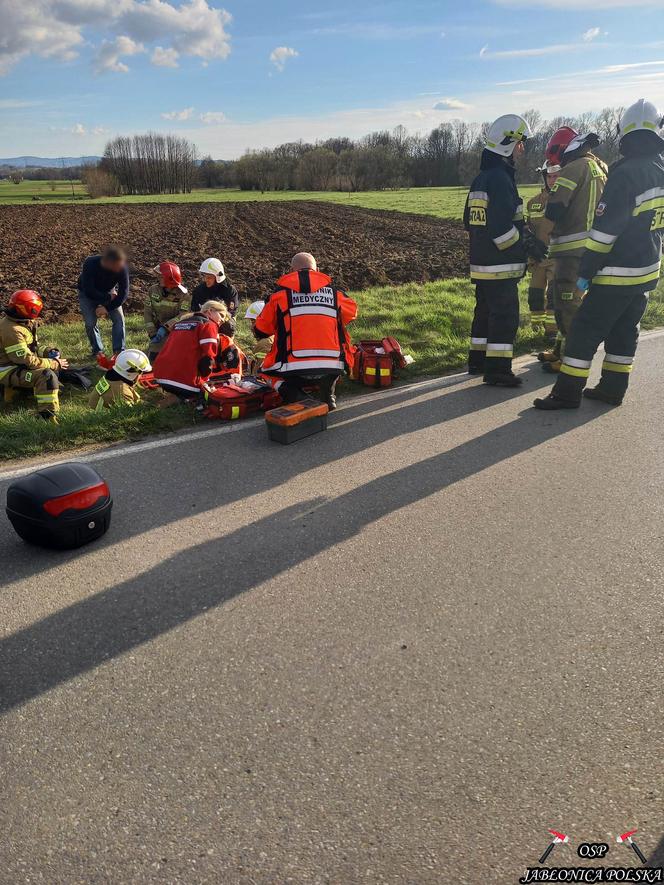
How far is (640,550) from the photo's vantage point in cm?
357

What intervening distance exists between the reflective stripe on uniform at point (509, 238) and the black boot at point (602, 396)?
5.74 feet

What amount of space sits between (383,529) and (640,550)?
152 centimetres

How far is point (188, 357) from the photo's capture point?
6113 millimetres

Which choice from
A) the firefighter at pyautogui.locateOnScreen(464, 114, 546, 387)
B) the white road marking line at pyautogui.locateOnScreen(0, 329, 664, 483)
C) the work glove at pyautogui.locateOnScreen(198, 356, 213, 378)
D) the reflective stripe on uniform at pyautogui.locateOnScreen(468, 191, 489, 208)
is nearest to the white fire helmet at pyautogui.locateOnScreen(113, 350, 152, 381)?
the work glove at pyautogui.locateOnScreen(198, 356, 213, 378)

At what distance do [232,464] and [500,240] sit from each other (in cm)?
384

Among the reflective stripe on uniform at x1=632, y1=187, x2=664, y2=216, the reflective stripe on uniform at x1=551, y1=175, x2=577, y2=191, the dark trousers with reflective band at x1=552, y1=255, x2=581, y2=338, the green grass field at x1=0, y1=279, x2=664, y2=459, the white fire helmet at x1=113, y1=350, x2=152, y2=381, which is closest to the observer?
the green grass field at x1=0, y1=279, x2=664, y2=459

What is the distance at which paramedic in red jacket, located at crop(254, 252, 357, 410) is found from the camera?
18.6 ft

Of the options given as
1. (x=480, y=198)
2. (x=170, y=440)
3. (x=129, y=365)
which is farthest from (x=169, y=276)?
(x=480, y=198)

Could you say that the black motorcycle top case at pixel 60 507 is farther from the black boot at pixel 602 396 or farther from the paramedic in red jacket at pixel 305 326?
the black boot at pixel 602 396

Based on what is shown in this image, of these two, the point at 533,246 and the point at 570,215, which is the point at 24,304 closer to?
the point at 533,246

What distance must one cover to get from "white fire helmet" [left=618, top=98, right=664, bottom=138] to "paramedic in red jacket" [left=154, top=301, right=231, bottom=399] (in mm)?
4376

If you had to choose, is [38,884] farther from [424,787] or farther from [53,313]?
[53,313]

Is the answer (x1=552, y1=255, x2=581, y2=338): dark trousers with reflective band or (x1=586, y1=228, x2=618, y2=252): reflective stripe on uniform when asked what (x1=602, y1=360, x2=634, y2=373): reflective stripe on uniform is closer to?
(x1=586, y1=228, x2=618, y2=252): reflective stripe on uniform

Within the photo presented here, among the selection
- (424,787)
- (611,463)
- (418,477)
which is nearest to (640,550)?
(611,463)
